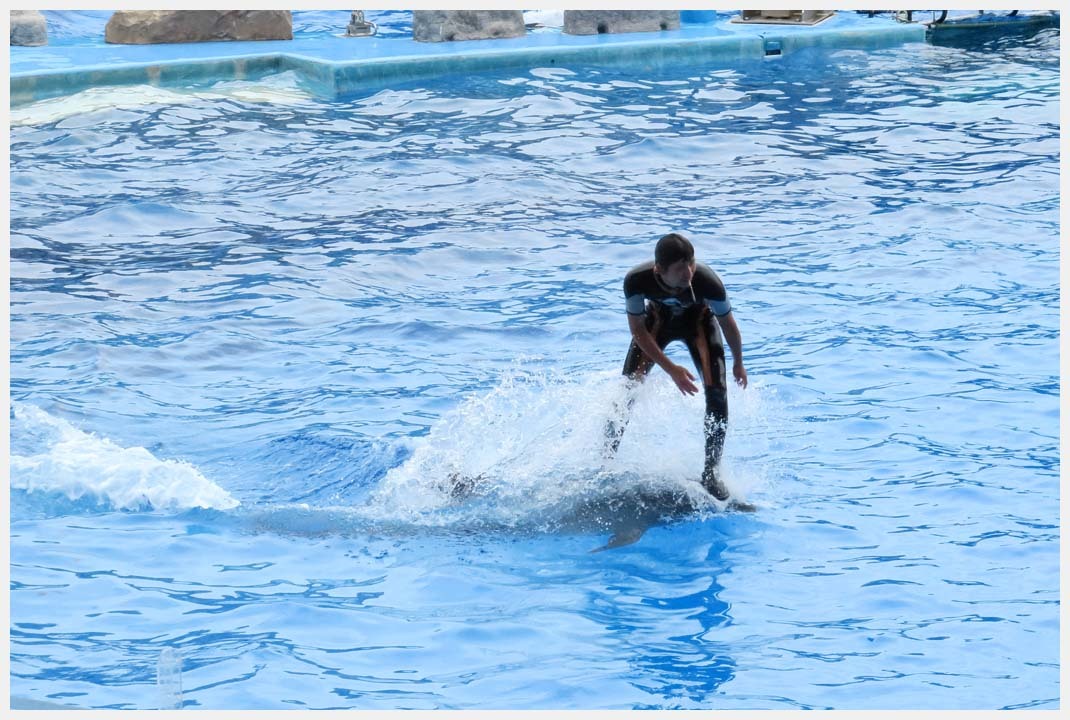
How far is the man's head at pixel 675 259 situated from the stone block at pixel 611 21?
1163 centimetres

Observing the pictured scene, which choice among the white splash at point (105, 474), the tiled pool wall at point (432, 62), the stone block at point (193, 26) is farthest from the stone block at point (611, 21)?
the white splash at point (105, 474)

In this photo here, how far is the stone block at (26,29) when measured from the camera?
1595 cm

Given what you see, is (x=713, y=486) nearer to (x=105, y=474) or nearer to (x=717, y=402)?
(x=717, y=402)

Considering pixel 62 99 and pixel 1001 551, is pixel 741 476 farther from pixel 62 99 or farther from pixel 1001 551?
pixel 62 99

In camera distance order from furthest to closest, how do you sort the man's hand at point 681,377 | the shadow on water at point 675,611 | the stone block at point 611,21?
the stone block at point 611,21
the man's hand at point 681,377
the shadow on water at point 675,611

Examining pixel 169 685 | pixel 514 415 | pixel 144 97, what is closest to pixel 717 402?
pixel 514 415

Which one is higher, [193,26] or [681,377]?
[193,26]

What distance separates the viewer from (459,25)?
16.2 metres

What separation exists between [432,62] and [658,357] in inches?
391

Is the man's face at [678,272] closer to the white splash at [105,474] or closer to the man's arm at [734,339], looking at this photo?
the man's arm at [734,339]

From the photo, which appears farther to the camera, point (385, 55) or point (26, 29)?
point (26, 29)

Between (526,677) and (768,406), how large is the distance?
3060mm

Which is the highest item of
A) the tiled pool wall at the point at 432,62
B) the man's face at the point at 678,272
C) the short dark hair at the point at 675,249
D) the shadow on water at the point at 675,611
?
the tiled pool wall at the point at 432,62

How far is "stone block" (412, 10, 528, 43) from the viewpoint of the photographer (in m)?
16.2
